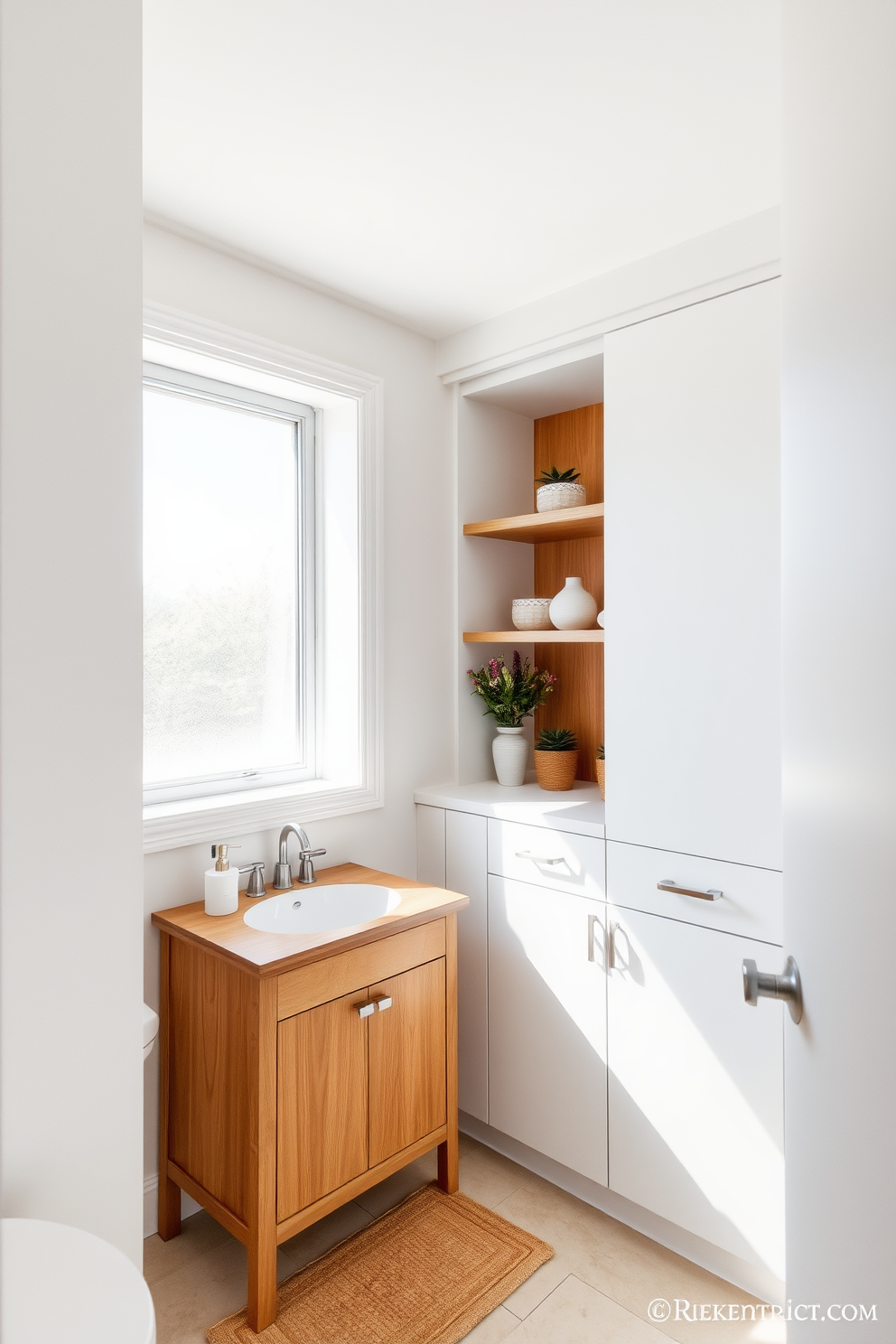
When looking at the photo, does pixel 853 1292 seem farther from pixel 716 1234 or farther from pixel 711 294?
pixel 711 294

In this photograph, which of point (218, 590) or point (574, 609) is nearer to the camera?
point (218, 590)

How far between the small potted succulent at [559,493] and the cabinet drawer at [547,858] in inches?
39.6

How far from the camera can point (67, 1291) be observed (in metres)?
0.90

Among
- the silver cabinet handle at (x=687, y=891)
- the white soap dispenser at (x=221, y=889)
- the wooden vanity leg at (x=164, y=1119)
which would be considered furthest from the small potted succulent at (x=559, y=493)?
the wooden vanity leg at (x=164, y=1119)

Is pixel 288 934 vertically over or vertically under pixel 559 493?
under

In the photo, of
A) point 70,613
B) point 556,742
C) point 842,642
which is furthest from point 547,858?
point 842,642

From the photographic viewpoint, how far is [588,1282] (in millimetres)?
1812

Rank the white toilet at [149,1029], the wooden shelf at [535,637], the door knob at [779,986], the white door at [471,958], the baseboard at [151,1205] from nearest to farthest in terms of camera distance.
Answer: the door knob at [779,986], the white toilet at [149,1029], the baseboard at [151,1205], the wooden shelf at [535,637], the white door at [471,958]

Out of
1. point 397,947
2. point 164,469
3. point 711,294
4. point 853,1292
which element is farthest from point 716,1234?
point 164,469

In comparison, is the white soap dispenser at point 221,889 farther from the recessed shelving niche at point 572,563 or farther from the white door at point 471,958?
the recessed shelving niche at point 572,563

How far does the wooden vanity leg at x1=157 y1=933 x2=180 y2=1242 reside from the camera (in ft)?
6.40

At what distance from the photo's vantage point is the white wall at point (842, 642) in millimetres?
476

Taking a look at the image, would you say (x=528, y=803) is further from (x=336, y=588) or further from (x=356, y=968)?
(x=336, y=588)

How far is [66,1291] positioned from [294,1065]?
0.84 m
